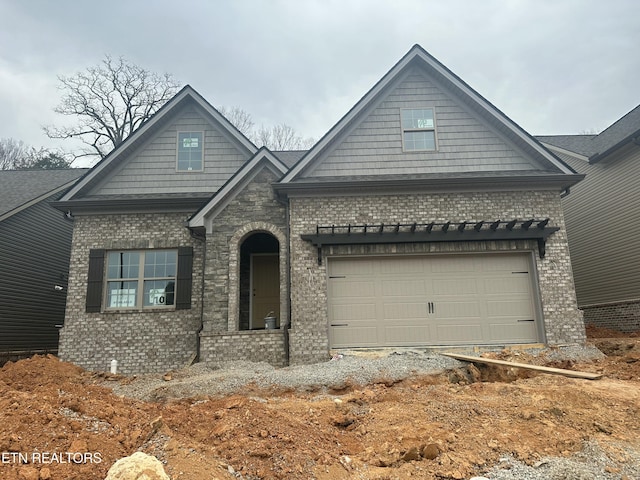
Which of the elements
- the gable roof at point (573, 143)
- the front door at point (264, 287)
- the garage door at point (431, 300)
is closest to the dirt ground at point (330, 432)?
the garage door at point (431, 300)

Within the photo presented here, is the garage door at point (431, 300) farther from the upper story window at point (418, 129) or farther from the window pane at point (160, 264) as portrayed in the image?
the window pane at point (160, 264)

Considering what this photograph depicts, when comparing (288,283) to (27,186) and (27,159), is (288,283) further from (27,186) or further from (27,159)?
(27,159)

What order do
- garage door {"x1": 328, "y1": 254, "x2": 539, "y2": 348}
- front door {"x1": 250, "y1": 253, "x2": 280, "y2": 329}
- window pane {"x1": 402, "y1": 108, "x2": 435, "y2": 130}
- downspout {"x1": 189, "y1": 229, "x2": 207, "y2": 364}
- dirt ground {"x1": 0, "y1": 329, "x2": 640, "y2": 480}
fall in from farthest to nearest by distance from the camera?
front door {"x1": 250, "y1": 253, "x2": 280, "y2": 329} → window pane {"x1": 402, "y1": 108, "x2": 435, "y2": 130} → downspout {"x1": 189, "y1": 229, "x2": 207, "y2": 364} → garage door {"x1": 328, "y1": 254, "x2": 539, "y2": 348} → dirt ground {"x1": 0, "y1": 329, "x2": 640, "y2": 480}

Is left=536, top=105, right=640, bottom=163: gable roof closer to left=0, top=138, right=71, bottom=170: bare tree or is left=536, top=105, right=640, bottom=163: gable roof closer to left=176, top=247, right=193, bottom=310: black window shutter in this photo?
left=176, top=247, right=193, bottom=310: black window shutter

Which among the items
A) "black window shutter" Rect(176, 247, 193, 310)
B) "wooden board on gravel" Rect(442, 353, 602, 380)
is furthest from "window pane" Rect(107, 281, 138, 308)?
"wooden board on gravel" Rect(442, 353, 602, 380)

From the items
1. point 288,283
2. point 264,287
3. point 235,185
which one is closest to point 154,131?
point 235,185

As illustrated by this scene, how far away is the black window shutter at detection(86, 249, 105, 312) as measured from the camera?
11391 millimetres

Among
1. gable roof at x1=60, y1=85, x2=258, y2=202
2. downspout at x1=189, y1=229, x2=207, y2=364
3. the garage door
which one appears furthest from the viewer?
gable roof at x1=60, y1=85, x2=258, y2=202

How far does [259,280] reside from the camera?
1316cm

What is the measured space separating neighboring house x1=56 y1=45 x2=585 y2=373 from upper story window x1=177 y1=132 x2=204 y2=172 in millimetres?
231

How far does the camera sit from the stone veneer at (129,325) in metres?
11.1

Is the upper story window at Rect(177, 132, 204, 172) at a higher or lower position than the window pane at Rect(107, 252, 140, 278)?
higher

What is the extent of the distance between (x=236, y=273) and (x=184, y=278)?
66.6 inches

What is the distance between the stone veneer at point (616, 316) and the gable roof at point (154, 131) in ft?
38.9
